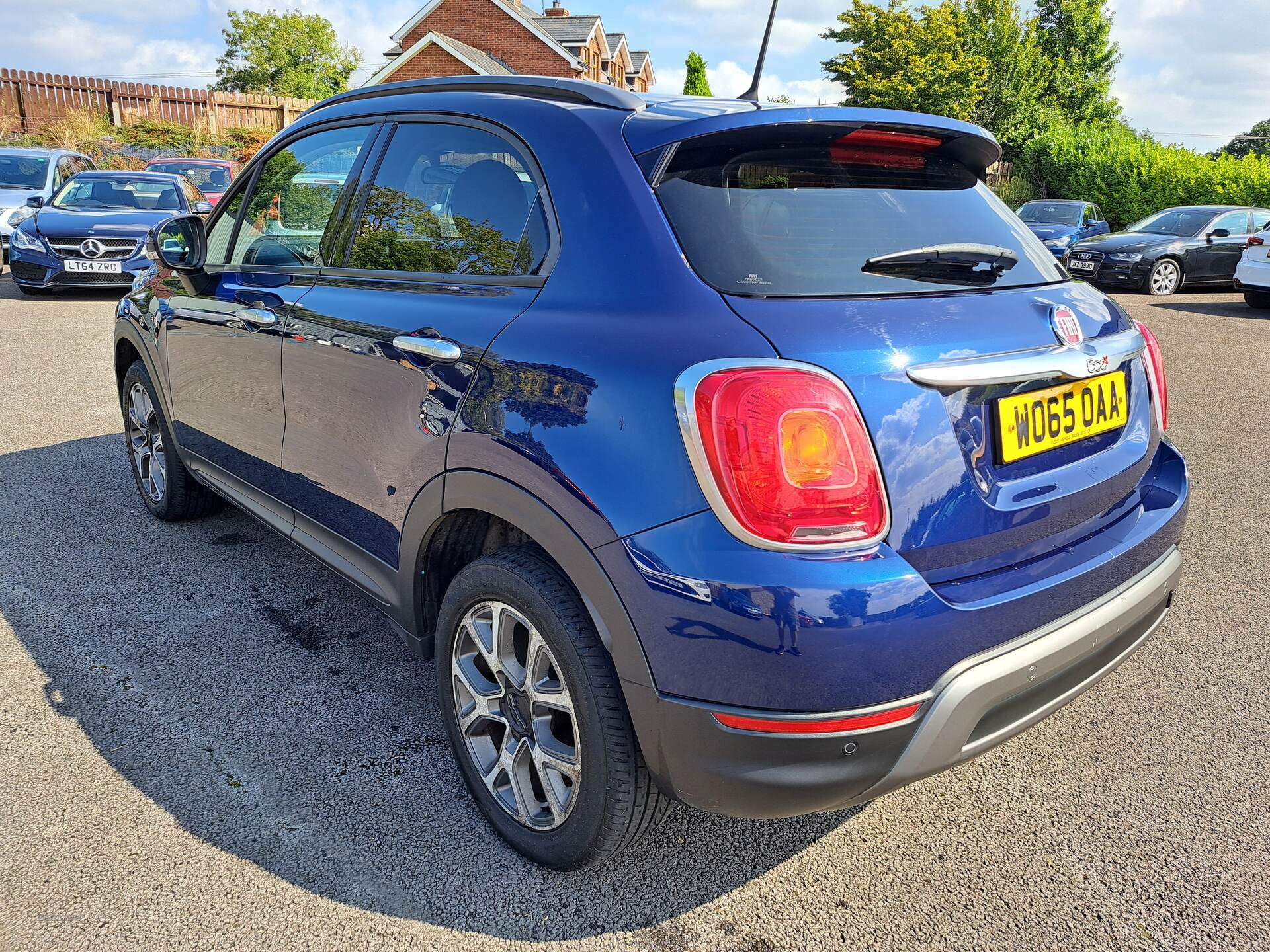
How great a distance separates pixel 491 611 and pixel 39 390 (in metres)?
6.36

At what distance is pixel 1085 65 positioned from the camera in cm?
→ 4553

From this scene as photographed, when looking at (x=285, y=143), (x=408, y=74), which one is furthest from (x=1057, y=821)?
(x=408, y=74)

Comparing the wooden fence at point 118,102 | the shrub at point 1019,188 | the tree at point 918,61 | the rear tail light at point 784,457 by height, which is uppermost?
the tree at point 918,61

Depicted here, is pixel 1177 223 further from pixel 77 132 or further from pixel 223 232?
pixel 77 132

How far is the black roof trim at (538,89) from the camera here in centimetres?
229

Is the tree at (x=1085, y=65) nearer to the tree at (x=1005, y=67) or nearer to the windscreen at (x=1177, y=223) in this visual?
the tree at (x=1005, y=67)

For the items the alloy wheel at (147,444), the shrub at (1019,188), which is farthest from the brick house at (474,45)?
the alloy wheel at (147,444)

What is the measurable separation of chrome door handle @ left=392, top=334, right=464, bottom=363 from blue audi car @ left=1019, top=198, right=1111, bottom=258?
1609 cm

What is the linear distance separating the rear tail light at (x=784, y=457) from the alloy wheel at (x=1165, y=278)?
15437 mm

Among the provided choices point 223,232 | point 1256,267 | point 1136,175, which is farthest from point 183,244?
point 1136,175

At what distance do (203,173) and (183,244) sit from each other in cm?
1545

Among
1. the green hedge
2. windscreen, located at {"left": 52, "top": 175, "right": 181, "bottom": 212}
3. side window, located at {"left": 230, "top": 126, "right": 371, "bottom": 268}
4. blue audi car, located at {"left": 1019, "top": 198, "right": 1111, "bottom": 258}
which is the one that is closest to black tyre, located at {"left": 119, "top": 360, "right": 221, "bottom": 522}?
side window, located at {"left": 230, "top": 126, "right": 371, "bottom": 268}

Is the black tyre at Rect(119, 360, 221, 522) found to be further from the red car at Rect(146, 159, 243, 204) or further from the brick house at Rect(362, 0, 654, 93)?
the brick house at Rect(362, 0, 654, 93)

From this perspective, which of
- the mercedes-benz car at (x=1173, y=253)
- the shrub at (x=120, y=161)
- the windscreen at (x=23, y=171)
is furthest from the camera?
the shrub at (x=120, y=161)
